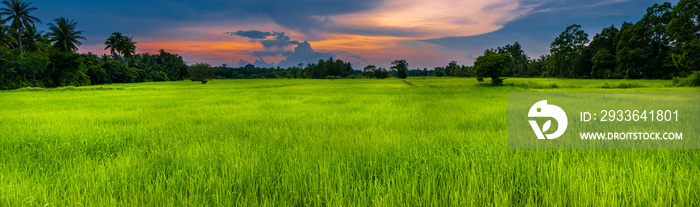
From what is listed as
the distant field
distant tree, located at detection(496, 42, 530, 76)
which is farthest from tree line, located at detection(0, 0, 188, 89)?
distant tree, located at detection(496, 42, 530, 76)

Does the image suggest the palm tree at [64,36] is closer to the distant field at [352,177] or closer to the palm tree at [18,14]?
the palm tree at [18,14]

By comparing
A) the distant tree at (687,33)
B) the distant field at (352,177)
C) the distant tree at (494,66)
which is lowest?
the distant field at (352,177)

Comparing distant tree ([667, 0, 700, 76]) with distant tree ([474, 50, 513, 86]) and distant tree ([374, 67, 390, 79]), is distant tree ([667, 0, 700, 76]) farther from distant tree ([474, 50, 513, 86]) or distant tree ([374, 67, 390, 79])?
distant tree ([374, 67, 390, 79])

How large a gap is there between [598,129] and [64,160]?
858cm

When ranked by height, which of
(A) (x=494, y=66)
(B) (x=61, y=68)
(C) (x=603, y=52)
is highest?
(C) (x=603, y=52)

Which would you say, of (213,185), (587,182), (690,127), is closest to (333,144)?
(213,185)

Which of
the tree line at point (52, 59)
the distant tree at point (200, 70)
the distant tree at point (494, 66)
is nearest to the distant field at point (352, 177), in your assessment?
the distant tree at point (494, 66)

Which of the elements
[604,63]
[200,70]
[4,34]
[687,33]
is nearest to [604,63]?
[604,63]

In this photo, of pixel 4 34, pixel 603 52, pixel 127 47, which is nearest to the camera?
pixel 4 34

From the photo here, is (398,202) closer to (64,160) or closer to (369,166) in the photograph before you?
(369,166)

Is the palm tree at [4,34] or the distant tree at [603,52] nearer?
the palm tree at [4,34]

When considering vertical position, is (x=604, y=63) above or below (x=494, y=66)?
above

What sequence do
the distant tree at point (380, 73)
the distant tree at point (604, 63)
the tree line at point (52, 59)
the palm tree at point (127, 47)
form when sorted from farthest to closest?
the distant tree at point (380, 73), the palm tree at point (127, 47), the distant tree at point (604, 63), the tree line at point (52, 59)

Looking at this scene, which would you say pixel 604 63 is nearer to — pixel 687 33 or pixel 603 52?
pixel 603 52
